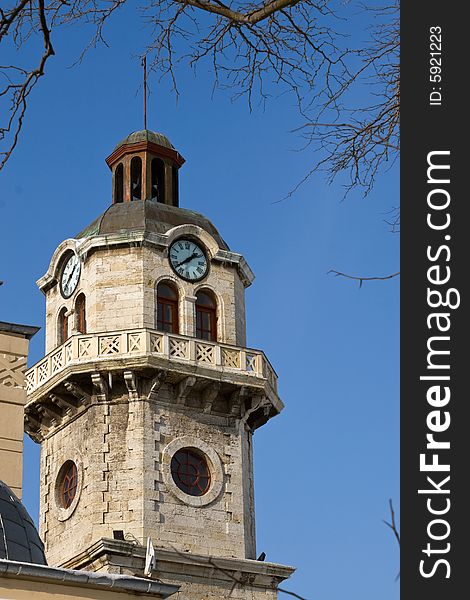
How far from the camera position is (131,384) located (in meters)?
42.5

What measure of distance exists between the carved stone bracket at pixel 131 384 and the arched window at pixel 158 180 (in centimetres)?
700

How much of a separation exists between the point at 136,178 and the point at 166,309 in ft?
17.0

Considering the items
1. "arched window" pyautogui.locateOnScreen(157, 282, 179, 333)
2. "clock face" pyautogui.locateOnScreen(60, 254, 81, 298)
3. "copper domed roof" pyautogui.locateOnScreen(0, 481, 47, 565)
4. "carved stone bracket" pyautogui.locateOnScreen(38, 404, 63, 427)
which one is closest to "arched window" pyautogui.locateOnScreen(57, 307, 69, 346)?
"clock face" pyautogui.locateOnScreen(60, 254, 81, 298)

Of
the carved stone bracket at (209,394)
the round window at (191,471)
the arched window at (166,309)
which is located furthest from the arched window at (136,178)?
the round window at (191,471)

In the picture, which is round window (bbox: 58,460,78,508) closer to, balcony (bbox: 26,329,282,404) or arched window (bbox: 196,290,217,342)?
balcony (bbox: 26,329,282,404)

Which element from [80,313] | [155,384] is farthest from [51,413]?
[155,384]

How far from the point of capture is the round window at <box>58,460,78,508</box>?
4331 cm

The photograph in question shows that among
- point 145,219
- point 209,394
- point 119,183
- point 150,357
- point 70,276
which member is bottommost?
point 209,394

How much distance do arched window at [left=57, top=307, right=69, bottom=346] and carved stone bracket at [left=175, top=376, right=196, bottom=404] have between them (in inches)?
163

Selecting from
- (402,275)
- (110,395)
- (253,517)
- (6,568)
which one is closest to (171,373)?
(110,395)

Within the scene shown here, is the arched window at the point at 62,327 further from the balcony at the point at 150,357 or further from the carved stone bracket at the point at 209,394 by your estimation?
the carved stone bracket at the point at 209,394

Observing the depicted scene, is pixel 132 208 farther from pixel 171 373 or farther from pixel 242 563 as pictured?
pixel 242 563

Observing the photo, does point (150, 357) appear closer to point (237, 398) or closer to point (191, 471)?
point (237, 398)

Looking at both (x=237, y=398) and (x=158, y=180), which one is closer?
(x=237, y=398)
